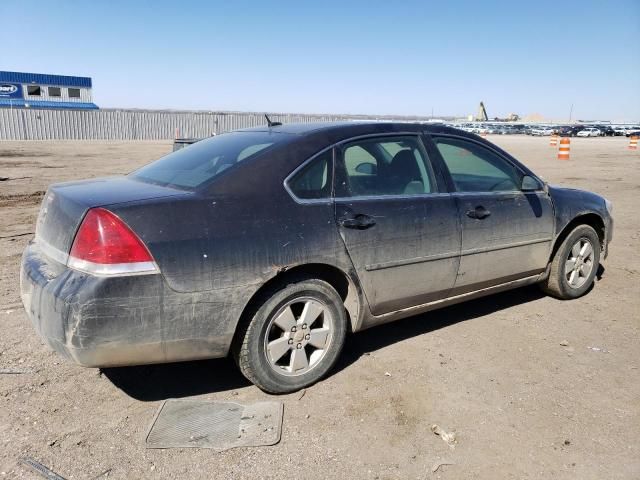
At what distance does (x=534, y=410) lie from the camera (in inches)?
125

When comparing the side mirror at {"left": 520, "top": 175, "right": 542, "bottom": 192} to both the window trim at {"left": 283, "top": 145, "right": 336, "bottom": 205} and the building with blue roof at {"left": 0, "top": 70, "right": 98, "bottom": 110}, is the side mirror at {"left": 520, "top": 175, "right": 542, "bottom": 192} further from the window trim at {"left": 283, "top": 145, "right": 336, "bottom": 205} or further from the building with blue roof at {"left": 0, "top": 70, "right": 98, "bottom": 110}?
the building with blue roof at {"left": 0, "top": 70, "right": 98, "bottom": 110}

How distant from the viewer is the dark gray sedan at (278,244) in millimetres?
2758

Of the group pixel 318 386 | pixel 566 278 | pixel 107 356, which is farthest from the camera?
pixel 566 278

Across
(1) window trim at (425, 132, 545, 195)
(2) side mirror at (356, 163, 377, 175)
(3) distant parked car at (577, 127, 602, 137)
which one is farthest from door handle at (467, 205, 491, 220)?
(3) distant parked car at (577, 127, 602, 137)

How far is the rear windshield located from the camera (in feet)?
10.8

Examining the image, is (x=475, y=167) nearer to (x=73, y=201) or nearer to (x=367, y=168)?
(x=367, y=168)

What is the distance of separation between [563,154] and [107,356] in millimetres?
23496

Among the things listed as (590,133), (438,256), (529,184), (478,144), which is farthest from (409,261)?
(590,133)

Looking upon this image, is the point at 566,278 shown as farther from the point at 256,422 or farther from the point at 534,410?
the point at 256,422

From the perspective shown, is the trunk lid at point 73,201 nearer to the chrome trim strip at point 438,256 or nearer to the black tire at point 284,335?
the black tire at point 284,335

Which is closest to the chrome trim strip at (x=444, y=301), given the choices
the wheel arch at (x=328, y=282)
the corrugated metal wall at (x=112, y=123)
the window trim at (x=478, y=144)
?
the wheel arch at (x=328, y=282)

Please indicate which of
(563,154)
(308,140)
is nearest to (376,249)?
(308,140)

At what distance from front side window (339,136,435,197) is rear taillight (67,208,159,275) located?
1.29m

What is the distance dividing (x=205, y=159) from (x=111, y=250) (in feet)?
3.64
